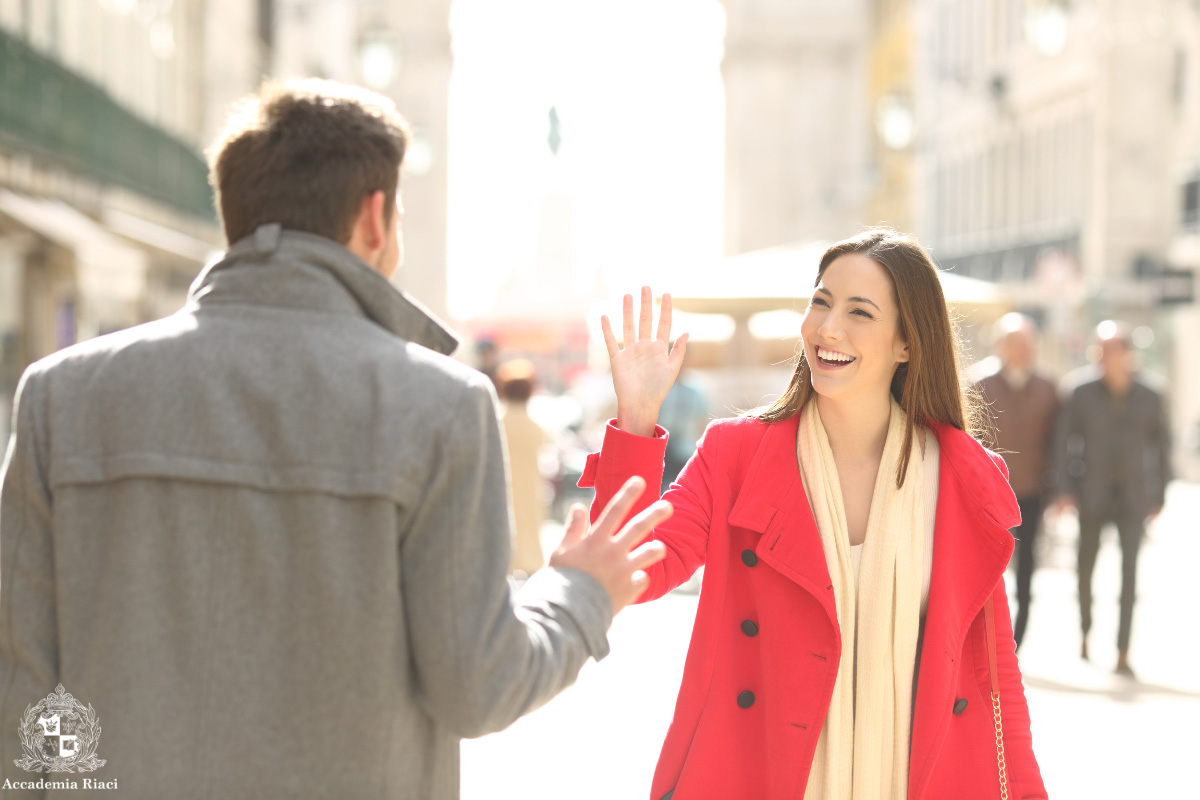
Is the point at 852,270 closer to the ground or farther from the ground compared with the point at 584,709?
farther from the ground

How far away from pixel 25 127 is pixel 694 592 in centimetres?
920

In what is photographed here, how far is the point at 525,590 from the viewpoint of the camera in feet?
8.09

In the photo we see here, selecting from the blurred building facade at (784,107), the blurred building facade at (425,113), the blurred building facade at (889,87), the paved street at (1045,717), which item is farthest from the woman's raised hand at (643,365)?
the blurred building facade at (784,107)

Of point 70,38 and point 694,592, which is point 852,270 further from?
point 70,38

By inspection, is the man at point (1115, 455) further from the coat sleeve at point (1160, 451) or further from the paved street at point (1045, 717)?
the paved street at point (1045, 717)

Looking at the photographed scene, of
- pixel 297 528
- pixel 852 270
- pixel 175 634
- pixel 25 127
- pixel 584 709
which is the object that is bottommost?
pixel 584 709

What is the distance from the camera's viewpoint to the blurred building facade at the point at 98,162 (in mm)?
16500

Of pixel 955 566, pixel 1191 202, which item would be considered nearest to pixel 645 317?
pixel 955 566

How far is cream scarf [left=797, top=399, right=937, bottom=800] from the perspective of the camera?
3.05m

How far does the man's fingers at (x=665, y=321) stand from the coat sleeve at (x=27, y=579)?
4.47 ft

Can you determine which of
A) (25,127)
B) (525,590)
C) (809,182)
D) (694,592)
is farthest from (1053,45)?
(809,182)

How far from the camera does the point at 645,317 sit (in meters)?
3.36

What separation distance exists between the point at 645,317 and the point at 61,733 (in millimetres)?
1566

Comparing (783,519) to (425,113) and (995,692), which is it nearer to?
(995,692)
